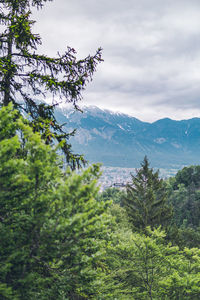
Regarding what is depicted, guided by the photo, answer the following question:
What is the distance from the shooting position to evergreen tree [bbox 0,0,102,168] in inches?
263

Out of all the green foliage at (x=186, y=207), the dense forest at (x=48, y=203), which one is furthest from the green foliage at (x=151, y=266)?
the green foliage at (x=186, y=207)

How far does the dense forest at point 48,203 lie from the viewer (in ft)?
12.1

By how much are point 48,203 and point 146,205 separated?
17766 mm

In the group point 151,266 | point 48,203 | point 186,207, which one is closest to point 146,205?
point 151,266

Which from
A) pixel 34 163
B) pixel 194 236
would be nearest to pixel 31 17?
pixel 34 163

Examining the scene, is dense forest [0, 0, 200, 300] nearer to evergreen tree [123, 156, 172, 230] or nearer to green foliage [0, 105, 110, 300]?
green foliage [0, 105, 110, 300]

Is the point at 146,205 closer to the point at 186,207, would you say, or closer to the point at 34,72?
the point at 34,72

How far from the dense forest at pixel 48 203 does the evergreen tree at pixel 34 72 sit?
30mm

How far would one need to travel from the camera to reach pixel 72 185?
3482mm

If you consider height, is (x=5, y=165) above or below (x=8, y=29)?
below

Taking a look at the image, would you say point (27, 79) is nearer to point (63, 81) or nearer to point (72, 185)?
point (63, 81)

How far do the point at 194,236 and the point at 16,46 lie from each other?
38.4 metres

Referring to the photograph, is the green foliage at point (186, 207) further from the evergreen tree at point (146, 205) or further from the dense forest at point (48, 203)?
the dense forest at point (48, 203)

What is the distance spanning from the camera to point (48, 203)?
12.9ft
